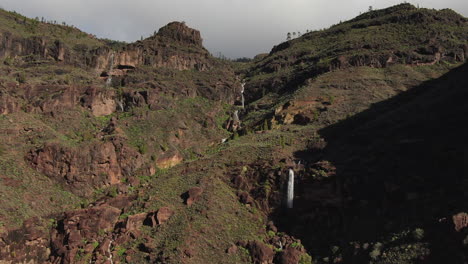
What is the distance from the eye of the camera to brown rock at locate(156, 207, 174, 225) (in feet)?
140

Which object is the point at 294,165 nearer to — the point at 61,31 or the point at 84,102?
the point at 84,102

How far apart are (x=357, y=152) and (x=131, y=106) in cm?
4572

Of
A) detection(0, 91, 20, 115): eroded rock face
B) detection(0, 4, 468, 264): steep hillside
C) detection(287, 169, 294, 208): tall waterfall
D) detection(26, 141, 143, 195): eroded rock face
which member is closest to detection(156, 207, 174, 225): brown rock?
Answer: detection(0, 4, 468, 264): steep hillside

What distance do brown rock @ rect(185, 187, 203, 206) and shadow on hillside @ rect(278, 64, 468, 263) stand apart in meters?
11.5

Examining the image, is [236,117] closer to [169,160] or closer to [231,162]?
[169,160]

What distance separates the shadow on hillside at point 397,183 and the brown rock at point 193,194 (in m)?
11.5

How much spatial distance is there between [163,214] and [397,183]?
27.8 meters

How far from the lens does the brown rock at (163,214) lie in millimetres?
42562

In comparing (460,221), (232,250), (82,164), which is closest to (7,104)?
(82,164)

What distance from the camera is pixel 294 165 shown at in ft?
162

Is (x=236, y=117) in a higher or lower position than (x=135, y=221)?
higher

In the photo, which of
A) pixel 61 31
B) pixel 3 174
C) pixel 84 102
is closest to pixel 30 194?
pixel 3 174

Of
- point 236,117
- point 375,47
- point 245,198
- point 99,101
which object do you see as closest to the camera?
point 245,198

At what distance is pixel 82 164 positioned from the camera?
50.9m
